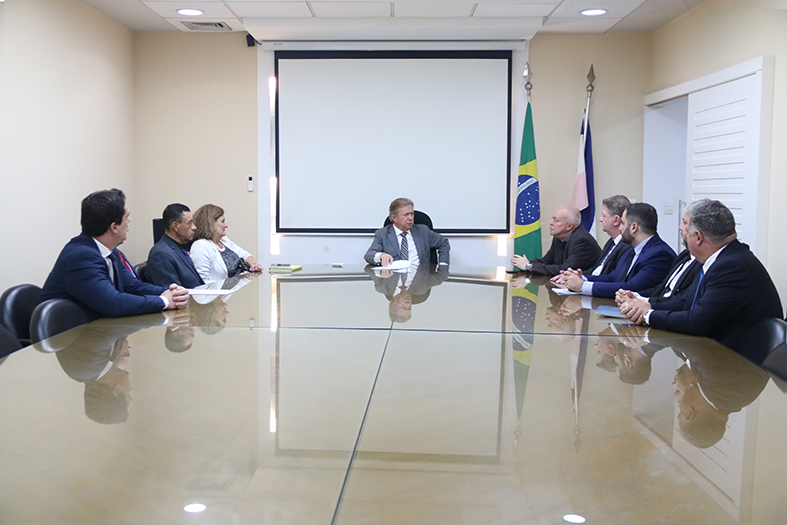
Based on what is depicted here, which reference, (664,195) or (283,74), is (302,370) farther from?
(664,195)

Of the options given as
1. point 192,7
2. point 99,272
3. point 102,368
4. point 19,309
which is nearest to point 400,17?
point 192,7

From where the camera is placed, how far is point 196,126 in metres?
6.93

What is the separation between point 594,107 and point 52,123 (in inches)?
203

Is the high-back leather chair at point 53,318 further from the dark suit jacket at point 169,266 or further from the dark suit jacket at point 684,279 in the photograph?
the dark suit jacket at point 684,279

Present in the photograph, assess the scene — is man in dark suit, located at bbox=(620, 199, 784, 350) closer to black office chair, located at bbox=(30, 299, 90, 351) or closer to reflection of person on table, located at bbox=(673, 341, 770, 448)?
reflection of person on table, located at bbox=(673, 341, 770, 448)

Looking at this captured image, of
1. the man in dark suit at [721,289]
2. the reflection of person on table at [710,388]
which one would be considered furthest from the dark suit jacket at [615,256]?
the reflection of person on table at [710,388]

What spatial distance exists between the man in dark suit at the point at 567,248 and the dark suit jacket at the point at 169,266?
242cm

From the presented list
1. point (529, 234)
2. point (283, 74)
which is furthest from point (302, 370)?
point (283, 74)

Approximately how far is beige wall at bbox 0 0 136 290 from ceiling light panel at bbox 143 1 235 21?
2.13ft

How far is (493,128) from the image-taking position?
6746 mm

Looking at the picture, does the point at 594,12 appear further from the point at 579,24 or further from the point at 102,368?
the point at 102,368

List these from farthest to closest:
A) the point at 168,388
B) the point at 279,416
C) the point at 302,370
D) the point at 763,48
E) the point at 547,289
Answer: the point at 763,48 < the point at 547,289 < the point at 302,370 < the point at 168,388 < the point at 279,416

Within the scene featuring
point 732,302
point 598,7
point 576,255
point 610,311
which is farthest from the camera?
point 598,7

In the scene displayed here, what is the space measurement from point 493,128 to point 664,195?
1.92m
